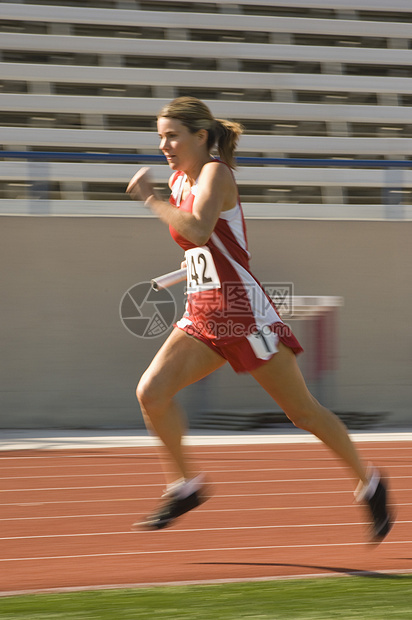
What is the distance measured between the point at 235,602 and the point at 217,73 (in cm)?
1326

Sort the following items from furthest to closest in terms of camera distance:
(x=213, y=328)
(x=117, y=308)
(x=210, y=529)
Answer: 1. (x=117, y=308)
2. (x=210, y=529)
3. (x=213, y=328)

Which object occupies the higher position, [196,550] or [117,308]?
[196,550]

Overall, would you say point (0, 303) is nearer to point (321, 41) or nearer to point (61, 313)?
point (61, 313)

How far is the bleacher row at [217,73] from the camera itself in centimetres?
1438

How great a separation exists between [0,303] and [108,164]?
79.7 inches

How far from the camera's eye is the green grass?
2.63 meters

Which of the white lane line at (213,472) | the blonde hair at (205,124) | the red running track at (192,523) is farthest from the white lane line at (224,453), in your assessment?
the blonde hair at (205,124)

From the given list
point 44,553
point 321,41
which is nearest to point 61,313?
point 44,553

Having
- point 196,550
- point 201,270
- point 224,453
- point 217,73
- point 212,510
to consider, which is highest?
point 217,73

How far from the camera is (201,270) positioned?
337 centimetres

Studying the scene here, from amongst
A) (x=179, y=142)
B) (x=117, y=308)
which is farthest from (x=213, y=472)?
(x=117, y=308)

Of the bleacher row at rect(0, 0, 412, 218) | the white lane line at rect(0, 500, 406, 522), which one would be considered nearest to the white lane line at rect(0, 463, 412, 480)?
the white lane line at rect(0, 500, 406, 522)

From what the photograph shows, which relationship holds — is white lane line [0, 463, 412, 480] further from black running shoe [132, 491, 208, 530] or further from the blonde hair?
the blonde hair

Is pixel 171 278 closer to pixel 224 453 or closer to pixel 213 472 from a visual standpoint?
pixel 213 472
